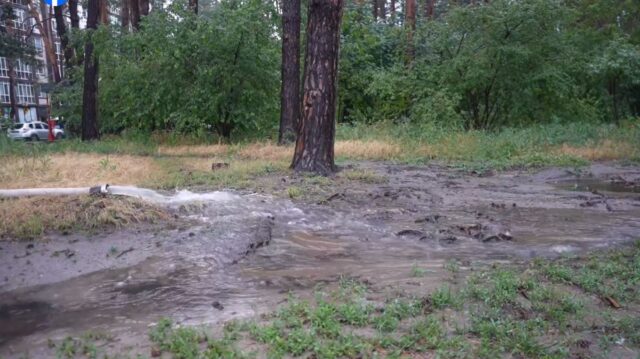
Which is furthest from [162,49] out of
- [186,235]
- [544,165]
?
[186,235]

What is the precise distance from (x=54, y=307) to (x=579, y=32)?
977 inches

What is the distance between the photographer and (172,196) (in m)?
9.05

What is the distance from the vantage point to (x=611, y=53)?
73.2ft

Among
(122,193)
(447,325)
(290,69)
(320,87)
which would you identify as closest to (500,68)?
(290,69)

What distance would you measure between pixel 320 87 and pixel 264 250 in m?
5.01

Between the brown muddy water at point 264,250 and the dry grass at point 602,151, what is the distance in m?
4.66

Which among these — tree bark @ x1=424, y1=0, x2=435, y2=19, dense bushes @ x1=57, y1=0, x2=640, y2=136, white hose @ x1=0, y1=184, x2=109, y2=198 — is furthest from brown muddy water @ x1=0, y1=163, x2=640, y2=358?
tree bark @ x1=424, y1=0, x2=435, y2=19

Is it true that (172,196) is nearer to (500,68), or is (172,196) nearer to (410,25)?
(500,68)

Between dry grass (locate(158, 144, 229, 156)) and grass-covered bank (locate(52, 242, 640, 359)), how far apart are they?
10.2m

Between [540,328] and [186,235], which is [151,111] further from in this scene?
[540,328]

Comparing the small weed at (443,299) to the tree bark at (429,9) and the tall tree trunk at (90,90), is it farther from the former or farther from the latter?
the tree bark at (429,9)

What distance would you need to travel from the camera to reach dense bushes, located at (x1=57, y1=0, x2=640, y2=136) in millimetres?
17578

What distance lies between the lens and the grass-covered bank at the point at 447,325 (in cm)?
413

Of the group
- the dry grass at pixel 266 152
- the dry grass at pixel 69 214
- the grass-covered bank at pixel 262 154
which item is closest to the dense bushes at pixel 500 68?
the grass-covered bank at pixel 262 154
